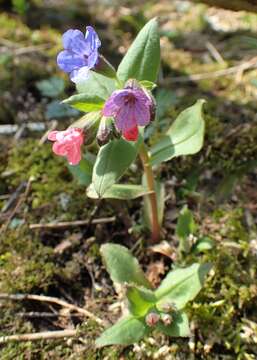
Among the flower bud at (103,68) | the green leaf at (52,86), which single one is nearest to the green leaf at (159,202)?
the flower bud at (103,68)

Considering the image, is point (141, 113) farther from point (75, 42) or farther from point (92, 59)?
point (75, 42)

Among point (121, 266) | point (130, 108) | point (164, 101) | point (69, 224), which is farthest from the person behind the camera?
point (164, 101)

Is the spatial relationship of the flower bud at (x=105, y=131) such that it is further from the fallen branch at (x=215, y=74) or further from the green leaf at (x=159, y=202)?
the fallen branch at (x=215, y=74)

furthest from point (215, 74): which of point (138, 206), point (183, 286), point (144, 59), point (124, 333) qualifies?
point (124, 333)

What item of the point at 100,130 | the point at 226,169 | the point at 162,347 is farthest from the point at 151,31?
the point at 162,347

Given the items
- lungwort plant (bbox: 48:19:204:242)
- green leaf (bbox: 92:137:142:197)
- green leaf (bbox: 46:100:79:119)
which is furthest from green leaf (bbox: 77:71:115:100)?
green leaf (bbox: 46:100:79:119)

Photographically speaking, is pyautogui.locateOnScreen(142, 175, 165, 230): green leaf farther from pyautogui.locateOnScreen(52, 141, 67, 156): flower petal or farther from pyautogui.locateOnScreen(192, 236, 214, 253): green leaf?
pyautogui.locateOnScreen(52, 141, 67, 156): flower petal
